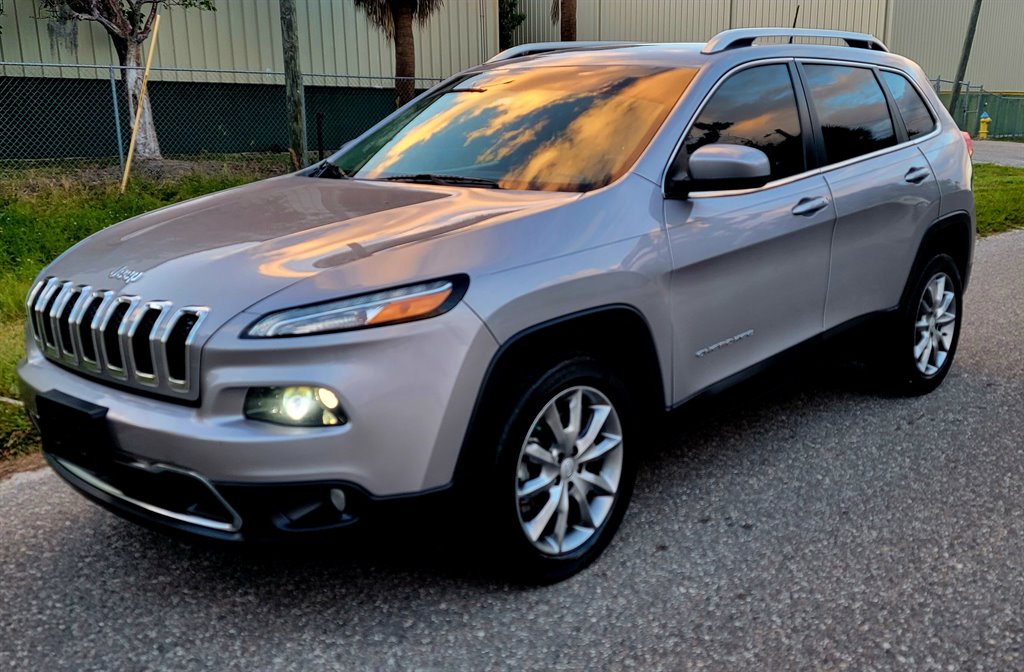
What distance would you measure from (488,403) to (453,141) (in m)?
1.58

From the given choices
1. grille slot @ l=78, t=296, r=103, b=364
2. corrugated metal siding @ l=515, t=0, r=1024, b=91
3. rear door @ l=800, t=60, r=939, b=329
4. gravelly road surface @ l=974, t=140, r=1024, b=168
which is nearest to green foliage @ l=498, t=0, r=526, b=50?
corrugated metal siding @ l=515, t=0, r=1024, b=91

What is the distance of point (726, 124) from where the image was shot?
151 inches

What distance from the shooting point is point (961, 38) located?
142 feet

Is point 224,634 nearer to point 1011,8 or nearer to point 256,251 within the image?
point 256,251

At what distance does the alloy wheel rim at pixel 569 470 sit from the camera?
3080 mm

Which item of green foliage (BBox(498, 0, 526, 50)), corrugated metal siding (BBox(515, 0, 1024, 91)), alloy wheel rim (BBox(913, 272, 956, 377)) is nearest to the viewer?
alloy wheel rim (BBox(913, 272, 956, 377))

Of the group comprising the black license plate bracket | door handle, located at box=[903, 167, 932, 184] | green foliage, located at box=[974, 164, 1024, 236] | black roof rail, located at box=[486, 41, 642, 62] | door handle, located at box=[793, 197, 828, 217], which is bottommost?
green foliage, located at box=[974, 164, 1024, 236]

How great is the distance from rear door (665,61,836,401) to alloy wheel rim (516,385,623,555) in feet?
1.37

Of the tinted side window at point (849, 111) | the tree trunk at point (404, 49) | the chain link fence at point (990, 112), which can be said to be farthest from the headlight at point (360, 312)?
the chain link fence at point (990, 112)

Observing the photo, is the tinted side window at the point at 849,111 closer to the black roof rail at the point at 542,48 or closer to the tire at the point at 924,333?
the tire at the point at 924,333

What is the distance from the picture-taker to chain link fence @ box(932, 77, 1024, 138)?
1374 inches

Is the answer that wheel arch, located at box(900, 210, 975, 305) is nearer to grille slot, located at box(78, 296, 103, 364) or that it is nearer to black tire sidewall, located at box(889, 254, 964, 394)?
black tire sidewall, located at box(889, 254, 964, 394)

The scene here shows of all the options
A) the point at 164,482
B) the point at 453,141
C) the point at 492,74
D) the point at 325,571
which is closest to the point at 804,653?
the point at 325,571

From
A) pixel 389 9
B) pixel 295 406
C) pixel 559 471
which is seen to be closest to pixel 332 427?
pixel 295 406
